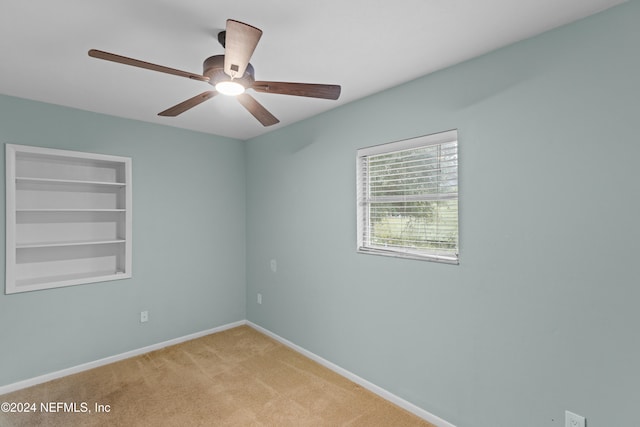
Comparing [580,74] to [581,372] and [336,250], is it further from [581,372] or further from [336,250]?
[336,250]

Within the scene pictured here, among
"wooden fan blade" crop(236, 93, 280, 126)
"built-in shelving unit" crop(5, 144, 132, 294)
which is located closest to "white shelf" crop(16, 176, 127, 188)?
"built-in shelving unit" crop(5, 144, 132, 294)

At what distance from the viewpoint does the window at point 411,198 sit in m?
2.20

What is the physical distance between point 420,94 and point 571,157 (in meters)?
1.04

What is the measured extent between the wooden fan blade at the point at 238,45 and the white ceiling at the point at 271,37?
28cm

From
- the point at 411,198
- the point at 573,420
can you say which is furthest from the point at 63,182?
the point at 573,420

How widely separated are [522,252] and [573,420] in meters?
0.88

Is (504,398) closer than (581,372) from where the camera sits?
No

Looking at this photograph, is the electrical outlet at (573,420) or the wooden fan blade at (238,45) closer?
the wooden fan blade at (238,45)

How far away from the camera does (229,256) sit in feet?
13.3

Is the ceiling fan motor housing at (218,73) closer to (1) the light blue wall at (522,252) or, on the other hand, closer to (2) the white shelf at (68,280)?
(1) the light blue wall at (522,252)

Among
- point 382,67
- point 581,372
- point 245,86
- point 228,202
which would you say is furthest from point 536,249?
point 228,202

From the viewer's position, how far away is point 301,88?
1718 millimetres

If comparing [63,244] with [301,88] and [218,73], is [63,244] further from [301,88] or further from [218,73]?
[301,88]

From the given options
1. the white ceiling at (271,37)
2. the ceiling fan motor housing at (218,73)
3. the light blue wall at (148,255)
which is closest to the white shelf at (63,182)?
the light blue wall at (148,255)
